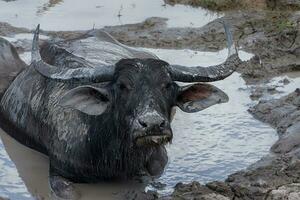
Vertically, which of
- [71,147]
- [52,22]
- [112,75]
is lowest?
[52,22]

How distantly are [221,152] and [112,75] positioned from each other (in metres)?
1.69

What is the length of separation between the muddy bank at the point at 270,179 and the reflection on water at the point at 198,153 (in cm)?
20

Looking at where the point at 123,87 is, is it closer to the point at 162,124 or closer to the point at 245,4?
the point at 162,124

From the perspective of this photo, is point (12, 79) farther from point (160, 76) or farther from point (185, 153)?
point (160, 76)

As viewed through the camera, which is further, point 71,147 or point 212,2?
point 212,2

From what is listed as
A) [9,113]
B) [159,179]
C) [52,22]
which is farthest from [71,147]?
[52,22]

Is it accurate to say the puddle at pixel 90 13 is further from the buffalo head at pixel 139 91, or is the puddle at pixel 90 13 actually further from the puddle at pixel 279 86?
the buffalo head at pixel 139 91

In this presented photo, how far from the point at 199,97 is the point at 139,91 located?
63 cm

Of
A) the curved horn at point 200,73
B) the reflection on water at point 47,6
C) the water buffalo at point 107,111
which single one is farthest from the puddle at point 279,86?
the reflection on water at point 47,6

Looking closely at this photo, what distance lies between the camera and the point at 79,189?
271 inches

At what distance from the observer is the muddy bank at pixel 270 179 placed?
614 centimetres

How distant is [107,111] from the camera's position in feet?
21.7

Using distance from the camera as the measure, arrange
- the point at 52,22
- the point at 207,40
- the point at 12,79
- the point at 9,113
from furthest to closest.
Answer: the point at 52,22 → the point at 207,40 → the point at 12,79 → the point at 9,113

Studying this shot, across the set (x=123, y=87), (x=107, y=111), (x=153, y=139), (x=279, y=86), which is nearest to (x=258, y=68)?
(x=279, y=86)
